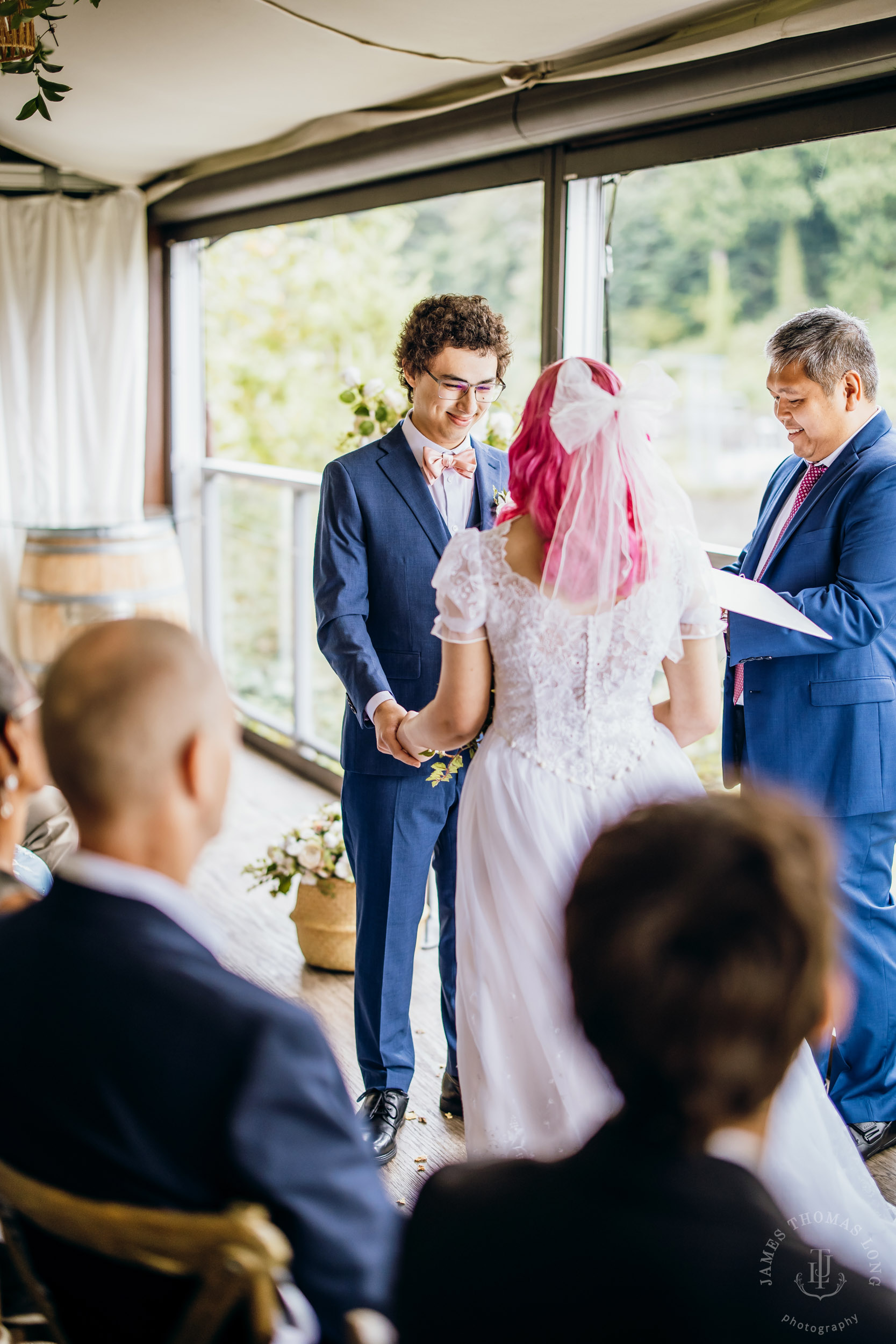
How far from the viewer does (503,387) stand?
2238mm

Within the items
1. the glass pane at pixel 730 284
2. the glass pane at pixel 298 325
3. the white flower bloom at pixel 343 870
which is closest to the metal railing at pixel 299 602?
the white flower bloom at pixel 343 870

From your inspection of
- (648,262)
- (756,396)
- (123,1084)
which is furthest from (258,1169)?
(648,262)

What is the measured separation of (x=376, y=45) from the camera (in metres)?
2.87

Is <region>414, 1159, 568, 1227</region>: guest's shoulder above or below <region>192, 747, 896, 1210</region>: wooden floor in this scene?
above

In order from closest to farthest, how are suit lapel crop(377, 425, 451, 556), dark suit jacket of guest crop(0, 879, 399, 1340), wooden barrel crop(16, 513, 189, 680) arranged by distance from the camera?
dark suit jacket of guest crop(0, 879, 399, 1340), suit lapel crop(377, 425, 451, 556), wooden barrel crop(16, 513, 189, 680)

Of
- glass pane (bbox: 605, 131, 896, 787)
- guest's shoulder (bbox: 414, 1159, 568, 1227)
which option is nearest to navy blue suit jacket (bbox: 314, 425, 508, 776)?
guest's shoulder (bbox: 414, 1159, 568, 1227)

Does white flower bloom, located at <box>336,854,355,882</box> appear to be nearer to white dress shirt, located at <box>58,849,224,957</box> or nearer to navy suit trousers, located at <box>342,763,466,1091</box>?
navy suit trousers, located at <box>342,763,466,1091</box>

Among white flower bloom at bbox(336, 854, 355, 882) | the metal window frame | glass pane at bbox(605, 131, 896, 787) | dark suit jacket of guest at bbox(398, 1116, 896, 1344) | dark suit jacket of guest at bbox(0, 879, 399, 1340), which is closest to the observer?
dark suit jacket of guest at bbox(398, 1116, 896, 1344)

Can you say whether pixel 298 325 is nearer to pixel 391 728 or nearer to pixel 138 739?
pixel 391 728

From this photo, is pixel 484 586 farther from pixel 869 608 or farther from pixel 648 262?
pixel 648 262

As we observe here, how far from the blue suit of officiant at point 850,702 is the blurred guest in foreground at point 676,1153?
146 cm

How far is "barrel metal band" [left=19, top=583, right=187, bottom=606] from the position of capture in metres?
4.38

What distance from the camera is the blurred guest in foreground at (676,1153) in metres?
0.70

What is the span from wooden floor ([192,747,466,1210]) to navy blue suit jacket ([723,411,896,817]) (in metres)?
1.01
